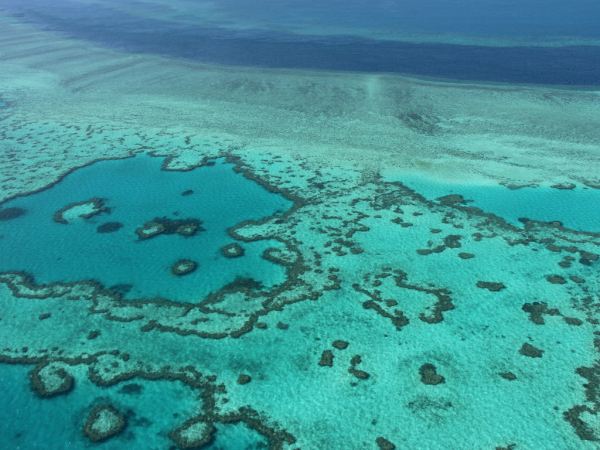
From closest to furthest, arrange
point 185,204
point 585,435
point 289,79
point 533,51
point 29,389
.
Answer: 1. point 585,435
2. point 29,389
3. point 185,204
4. point 289,79
5. point 533,51

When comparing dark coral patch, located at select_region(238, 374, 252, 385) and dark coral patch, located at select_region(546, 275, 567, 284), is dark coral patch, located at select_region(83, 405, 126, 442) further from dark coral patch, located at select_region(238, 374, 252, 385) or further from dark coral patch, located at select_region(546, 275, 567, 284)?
dark coral patch, located at select_region(546, 275, 567, 284)

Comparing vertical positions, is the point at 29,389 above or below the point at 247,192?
below

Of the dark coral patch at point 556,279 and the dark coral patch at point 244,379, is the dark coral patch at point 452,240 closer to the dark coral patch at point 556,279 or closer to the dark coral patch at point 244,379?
the dark coral patch at point 556,279

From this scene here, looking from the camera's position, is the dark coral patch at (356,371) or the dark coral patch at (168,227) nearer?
the dark coral patch at (356,371)

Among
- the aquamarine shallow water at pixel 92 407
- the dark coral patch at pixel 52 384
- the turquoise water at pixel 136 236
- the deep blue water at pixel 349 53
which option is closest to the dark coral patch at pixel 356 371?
the aquamarine shallow water at pixel 92 407

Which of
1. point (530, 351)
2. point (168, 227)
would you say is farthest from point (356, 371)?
point (168, 227)

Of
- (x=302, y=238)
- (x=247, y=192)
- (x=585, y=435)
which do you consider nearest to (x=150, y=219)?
(x=247, y=192)

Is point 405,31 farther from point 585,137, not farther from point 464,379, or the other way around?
point 464,379

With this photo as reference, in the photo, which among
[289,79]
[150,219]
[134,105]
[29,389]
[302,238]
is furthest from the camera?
[289,79]
